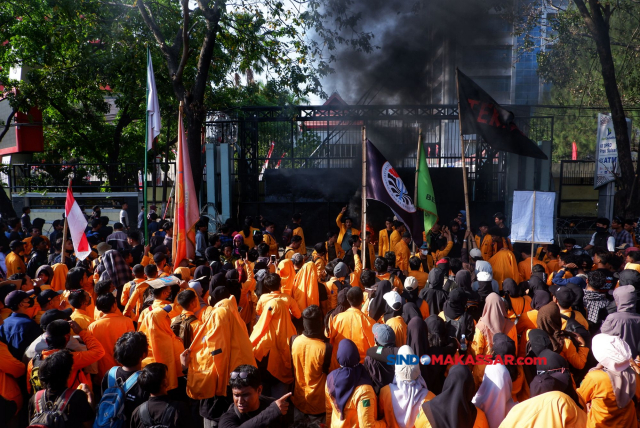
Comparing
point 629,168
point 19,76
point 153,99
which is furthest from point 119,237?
point 19,76

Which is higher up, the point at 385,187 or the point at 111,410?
the point at 385,187

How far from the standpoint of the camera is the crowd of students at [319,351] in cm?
341

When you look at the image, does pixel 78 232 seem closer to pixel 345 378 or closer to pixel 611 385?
pixel 345 378

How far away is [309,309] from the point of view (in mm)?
4496

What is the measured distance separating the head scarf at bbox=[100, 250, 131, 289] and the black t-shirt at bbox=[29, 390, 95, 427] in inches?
135

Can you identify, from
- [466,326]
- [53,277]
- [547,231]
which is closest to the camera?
[466,326]

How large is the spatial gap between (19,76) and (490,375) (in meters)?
22.0

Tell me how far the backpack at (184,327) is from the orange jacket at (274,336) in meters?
0.63

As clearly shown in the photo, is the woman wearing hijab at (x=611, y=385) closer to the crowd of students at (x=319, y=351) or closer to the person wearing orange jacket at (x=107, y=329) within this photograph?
the crowd of students at (x=319, y=351)

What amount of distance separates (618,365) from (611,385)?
148 millimetres

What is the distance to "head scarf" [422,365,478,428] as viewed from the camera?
3.38 m

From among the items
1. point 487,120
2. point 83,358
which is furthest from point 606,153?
point 83,358

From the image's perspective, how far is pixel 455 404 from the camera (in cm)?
339

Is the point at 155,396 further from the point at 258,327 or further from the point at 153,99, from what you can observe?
the point at 153,99
